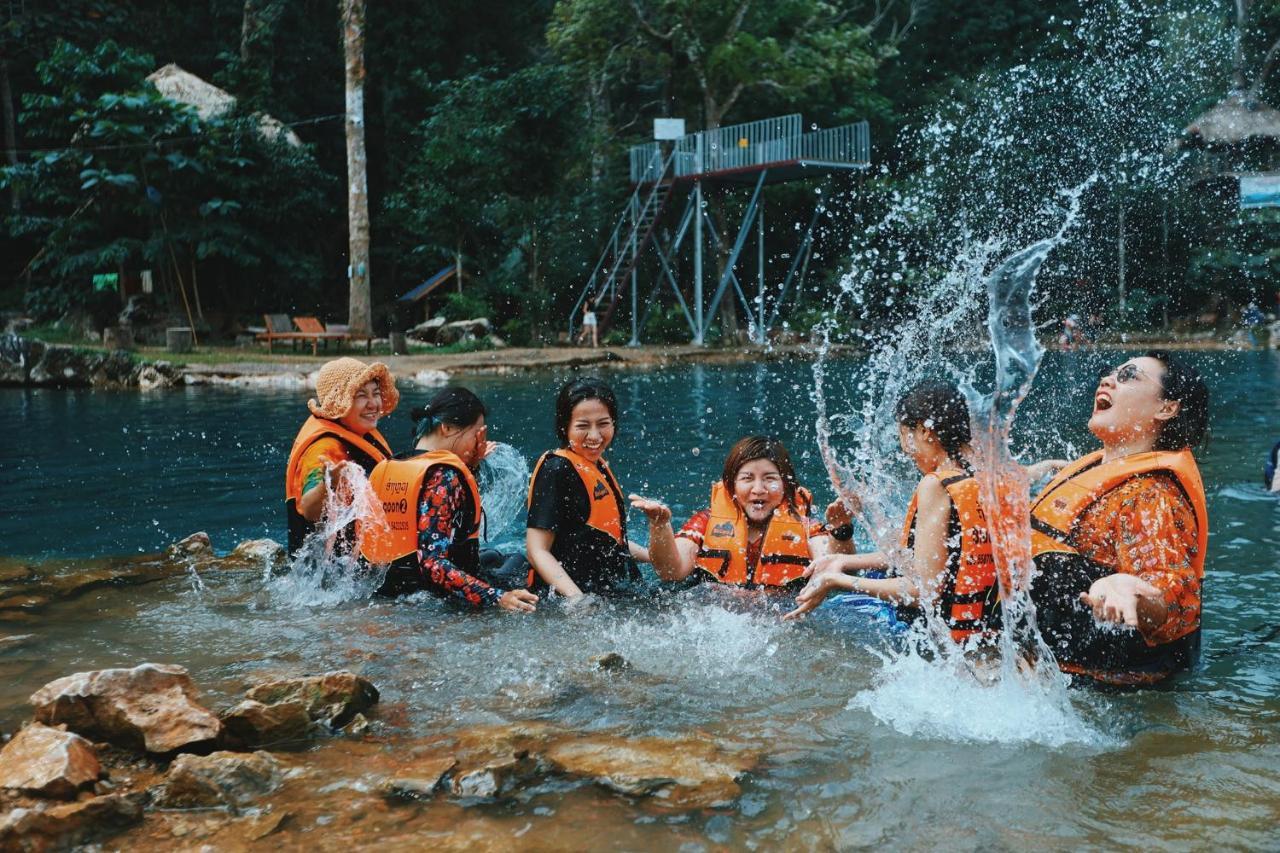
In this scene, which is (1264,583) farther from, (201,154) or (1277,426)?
(201,154)

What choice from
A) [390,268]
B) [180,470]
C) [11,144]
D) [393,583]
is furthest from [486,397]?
[11,144]

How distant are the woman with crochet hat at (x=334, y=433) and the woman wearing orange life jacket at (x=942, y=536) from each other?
102 inches

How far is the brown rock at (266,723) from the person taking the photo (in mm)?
4059

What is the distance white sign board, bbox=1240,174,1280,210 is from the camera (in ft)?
90.9

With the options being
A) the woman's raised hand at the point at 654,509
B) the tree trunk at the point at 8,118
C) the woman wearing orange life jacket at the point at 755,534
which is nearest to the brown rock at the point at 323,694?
the woman's raised hand at the point at 654,509

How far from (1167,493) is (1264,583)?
314cm

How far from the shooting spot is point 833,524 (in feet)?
18.0

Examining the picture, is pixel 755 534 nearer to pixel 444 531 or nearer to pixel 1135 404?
pixel 444 531

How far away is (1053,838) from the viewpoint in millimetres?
3434

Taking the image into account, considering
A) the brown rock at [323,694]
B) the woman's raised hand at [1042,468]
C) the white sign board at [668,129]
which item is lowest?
the brown rock at [323,694]

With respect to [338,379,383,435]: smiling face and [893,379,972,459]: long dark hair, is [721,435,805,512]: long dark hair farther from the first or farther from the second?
[338,379,383,435]: smiling face

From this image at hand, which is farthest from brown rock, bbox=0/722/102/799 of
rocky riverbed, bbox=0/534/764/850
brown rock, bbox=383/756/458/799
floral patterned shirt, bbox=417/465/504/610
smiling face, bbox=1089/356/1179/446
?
smiling face, bbox=1089/356/1179/446

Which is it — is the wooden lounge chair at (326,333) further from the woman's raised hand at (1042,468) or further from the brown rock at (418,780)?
the brown rock at (418,780)

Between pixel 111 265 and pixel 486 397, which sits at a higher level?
pixel 111 265
